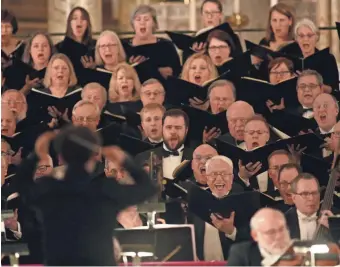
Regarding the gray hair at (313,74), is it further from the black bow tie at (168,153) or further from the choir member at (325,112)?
the black bow tie at (168,153)

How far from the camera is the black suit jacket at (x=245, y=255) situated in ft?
30.5

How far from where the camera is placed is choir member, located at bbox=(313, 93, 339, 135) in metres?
12.0

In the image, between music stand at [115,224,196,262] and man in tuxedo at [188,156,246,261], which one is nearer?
music stand at [115,224,196,262]

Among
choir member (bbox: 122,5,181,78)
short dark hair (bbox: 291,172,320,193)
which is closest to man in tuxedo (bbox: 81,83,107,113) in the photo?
choir member (bbox: 122,5,181,78)

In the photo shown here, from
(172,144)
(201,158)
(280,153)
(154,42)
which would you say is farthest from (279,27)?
(201,158)

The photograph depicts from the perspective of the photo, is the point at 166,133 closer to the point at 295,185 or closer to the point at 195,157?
the point at 195,157

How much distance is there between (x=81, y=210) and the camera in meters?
8.39

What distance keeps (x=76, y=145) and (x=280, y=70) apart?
4.23 metres

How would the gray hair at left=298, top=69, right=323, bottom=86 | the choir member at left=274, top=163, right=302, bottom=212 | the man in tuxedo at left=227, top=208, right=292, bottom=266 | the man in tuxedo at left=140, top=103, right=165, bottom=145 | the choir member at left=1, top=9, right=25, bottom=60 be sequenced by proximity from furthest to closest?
1. the choir member at left=1, top=9, right=25, bottom=60
2. the gray hair at left=298, top=69, right=323, bottom=86
3. the man in tuxedo at left=140, top=103, right=165, bottom=145
4. the choir member at left=274, top=163, right=302, bottom=212
5. the man in tuxedo at left=227, top=208, right=292, bottom=266

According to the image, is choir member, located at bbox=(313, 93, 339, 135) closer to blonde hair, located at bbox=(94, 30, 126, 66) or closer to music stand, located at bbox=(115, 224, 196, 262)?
blonde hair, located at bbox=(94, 30, 126, 66)

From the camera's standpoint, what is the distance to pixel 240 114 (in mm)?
11992

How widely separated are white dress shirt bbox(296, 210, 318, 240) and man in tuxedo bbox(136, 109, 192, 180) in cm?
125

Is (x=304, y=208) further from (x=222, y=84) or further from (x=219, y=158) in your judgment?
(x=222, y=84)

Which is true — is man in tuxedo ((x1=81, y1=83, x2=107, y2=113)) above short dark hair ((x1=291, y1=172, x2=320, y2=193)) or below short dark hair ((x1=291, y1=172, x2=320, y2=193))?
above
